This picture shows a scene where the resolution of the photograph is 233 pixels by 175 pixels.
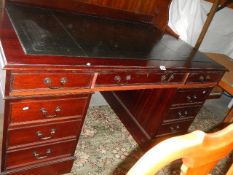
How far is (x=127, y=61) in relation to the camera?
5.41 ft

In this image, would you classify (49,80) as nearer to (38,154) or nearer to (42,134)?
(42,134)

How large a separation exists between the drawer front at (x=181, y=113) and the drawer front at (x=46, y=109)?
0.96 meters

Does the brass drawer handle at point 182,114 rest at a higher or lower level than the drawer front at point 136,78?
lower

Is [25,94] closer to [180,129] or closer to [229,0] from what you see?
[180,129]

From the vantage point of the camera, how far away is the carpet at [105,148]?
2107 mm

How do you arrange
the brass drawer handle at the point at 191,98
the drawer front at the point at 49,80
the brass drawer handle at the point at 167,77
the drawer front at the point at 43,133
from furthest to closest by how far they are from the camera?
the brass drawer handle at the point at 191,98
the brass drawer handle at the point at 167,77
the drawer front at the point at 43,133
the drawer front at the point at 49,80

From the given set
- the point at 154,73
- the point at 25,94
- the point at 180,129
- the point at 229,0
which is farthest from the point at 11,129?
the point at 229,0

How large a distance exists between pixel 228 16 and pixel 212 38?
370 millimetres

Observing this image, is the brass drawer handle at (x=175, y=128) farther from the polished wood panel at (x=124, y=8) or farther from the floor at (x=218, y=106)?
the floor at (x=218, y=106)

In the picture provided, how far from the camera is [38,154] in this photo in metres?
1.68

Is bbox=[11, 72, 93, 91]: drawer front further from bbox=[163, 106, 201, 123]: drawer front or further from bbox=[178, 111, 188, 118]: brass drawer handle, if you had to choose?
bbox=[178, 111, 188, 118]: brass drawer handle

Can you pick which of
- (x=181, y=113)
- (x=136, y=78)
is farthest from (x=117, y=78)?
(x=181, y=113)

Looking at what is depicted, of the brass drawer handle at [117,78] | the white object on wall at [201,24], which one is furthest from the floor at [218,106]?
the brass drawer handle at [117,78]

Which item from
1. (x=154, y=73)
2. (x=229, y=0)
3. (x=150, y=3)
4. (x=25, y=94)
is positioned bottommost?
(x=25, y=94)
